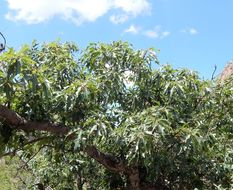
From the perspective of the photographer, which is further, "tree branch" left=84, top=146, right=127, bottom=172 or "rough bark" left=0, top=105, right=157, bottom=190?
"tree branch" left=84, top=146, right=127, bottom=172

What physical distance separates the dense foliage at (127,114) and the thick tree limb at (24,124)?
3cm

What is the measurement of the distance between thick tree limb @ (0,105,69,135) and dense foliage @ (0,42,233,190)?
0.03m

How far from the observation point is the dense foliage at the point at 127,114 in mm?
3447

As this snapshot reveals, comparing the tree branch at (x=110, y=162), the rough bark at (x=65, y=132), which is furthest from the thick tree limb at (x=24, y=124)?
the tree branch at (x=110, y=162)

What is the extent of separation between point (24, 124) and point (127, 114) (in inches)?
39.4

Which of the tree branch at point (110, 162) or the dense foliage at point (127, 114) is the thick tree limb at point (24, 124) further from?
the tree branch at point (110, 162)

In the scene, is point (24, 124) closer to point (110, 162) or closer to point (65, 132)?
point (65, 132)

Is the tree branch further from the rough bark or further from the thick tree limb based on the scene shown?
the thick tree limb

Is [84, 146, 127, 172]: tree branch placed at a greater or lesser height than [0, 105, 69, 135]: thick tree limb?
lesser

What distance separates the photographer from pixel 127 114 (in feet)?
12.4

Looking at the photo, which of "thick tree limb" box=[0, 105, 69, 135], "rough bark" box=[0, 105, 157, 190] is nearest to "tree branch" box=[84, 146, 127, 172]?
"rough bark" box=[0, 105, 157, 190]

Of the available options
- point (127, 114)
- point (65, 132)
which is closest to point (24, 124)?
point (65, 132)

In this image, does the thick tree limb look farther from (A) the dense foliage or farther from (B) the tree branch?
(B) the tree branch

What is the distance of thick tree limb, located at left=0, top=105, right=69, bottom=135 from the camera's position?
3.52 m
